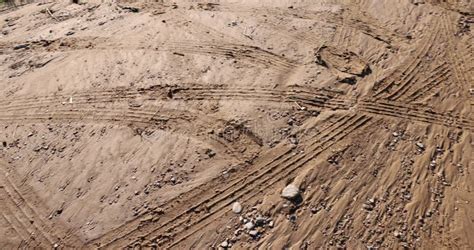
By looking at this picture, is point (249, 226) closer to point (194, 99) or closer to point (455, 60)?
point (194, 99)

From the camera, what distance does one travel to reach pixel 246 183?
6652mm

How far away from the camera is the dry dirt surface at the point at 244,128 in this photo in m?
6.23

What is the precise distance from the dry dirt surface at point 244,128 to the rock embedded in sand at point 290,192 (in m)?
0.08

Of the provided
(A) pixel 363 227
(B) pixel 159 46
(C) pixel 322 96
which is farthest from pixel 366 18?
(A) pixel 363 227

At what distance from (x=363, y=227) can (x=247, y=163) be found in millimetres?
2219

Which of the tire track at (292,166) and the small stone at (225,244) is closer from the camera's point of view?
the small stone at (225,244)

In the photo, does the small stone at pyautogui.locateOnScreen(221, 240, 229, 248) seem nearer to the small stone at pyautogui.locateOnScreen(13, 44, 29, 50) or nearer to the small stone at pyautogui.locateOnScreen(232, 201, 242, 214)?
the small stone at pyautogui.locateOnScreen(232, 201, 242, 214)

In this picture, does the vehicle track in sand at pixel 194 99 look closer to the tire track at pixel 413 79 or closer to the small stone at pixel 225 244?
the tire track at pixel 413 79

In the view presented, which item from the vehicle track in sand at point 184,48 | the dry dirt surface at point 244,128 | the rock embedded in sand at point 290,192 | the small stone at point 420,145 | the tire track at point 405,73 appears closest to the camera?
the dry dirt surface at point 244,128

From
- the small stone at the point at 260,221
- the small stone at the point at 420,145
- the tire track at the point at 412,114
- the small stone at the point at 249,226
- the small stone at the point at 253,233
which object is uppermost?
the tire track at the point at 412,114

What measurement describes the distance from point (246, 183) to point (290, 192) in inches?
30.7

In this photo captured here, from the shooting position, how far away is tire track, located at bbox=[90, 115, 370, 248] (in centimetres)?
619

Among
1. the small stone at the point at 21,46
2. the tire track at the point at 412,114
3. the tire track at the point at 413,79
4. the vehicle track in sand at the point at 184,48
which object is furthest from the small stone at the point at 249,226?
the small stone at the point at 21,46

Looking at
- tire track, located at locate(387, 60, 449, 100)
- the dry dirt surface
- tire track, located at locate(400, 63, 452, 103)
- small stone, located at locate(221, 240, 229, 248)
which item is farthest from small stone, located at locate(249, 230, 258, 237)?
tire track, located at locate(400, 63, 452, 103)
